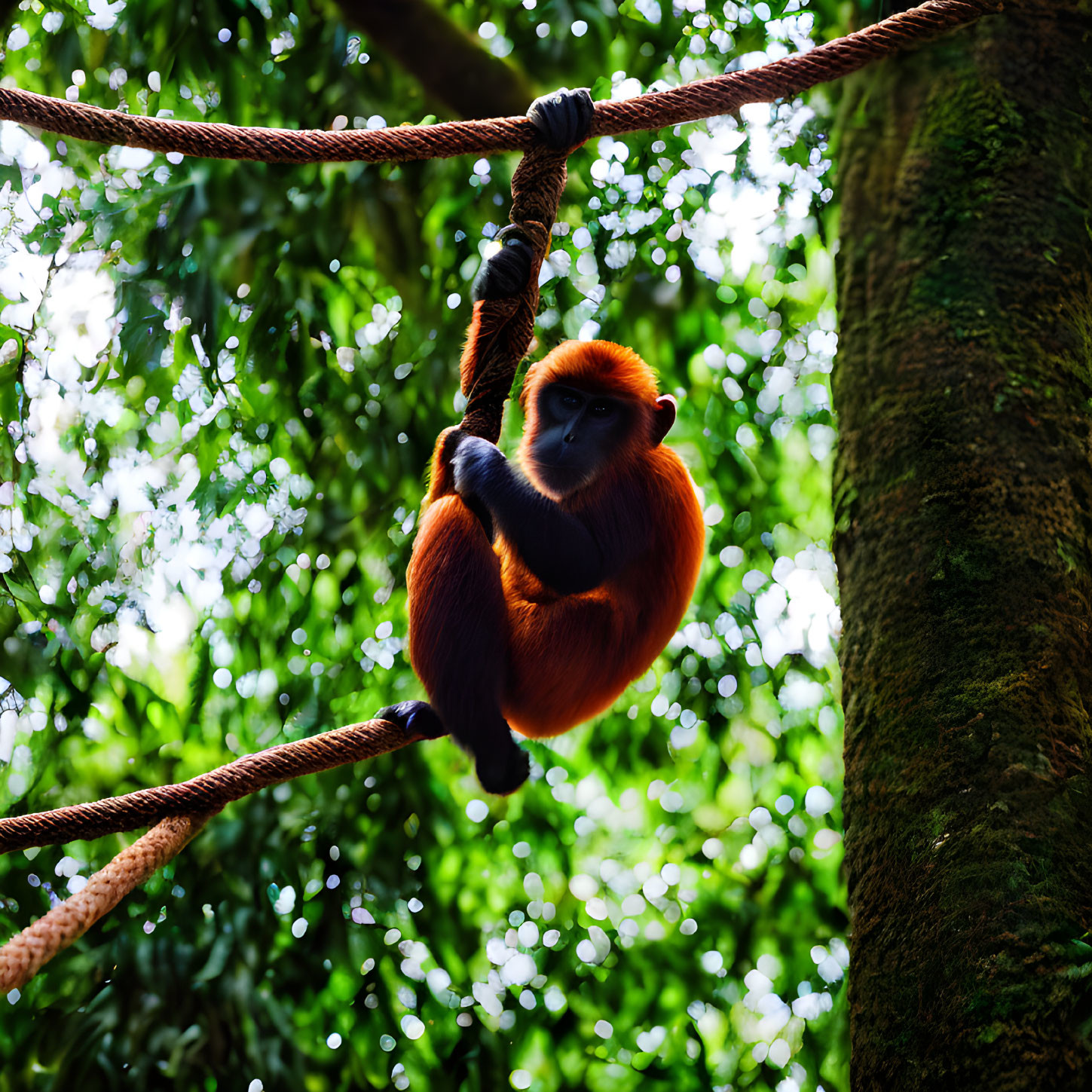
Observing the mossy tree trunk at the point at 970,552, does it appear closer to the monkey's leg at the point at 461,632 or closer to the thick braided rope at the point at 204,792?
the monkey's leg at the point at 461,632

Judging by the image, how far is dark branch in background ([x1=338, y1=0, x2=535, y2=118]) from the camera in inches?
142

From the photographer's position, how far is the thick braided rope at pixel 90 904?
74.7 inches

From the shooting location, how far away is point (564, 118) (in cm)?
239

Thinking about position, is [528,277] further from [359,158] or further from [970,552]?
[970,552]

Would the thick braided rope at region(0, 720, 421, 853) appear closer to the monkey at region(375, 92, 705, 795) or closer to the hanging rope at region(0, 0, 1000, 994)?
the hanging rope at region(0, 0, 1000, 994)

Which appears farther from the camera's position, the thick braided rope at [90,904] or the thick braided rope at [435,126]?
the thick braided rope at [435,126]

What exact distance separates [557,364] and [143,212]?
5.46 ft

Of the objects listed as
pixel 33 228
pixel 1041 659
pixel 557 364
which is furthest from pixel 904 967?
pixel 33 228

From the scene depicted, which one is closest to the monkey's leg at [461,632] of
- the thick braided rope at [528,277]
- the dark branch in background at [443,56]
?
the thick braided rope at [528,277]

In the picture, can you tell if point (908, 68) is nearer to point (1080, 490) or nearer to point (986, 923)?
point (1080, 490)

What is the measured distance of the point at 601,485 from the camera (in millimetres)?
2895

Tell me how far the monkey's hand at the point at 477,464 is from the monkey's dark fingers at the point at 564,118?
75cm

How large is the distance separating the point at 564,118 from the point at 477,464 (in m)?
0.86

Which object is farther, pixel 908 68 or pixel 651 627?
pixel 908 68
